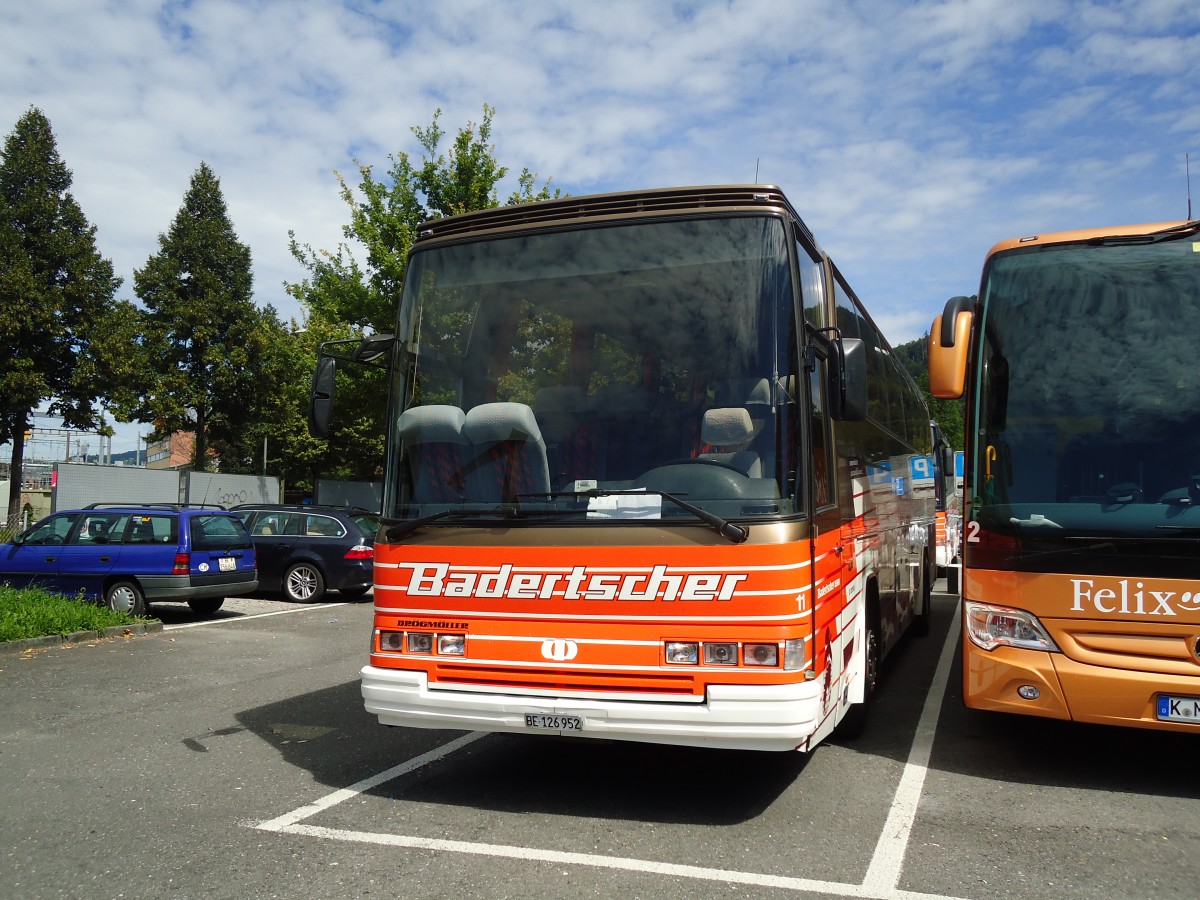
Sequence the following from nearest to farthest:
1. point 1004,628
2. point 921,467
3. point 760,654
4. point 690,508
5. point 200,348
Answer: point 760,654
point 690,508
point 1004,628
point 921,467
point 200,348

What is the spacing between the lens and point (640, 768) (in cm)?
645

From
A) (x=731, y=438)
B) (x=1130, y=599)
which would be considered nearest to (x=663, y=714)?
(x=731, y=438)

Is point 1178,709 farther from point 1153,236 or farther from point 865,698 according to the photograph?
point 1153,236

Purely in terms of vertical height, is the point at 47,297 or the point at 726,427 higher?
the point at 47,297

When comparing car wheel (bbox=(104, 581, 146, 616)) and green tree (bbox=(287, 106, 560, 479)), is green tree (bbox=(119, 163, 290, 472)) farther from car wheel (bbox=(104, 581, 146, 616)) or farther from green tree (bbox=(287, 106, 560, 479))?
car wheel (bbox=(104, 581, 146, 616))

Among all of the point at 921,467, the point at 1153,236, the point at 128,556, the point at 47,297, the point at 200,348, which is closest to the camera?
the point at 1153,236

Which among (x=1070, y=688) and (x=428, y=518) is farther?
(x=1070, y=688)

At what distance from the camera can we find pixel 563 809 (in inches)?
219

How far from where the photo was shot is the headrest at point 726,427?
5.16 m

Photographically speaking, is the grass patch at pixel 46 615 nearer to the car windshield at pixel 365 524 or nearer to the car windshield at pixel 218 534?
the car windshield at pixel 218 534

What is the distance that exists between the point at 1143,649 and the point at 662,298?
3.26m

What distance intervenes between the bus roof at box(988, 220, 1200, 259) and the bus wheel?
2742 mm

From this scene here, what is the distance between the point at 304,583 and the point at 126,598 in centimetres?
377

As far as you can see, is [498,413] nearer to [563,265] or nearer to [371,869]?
[563,265]
